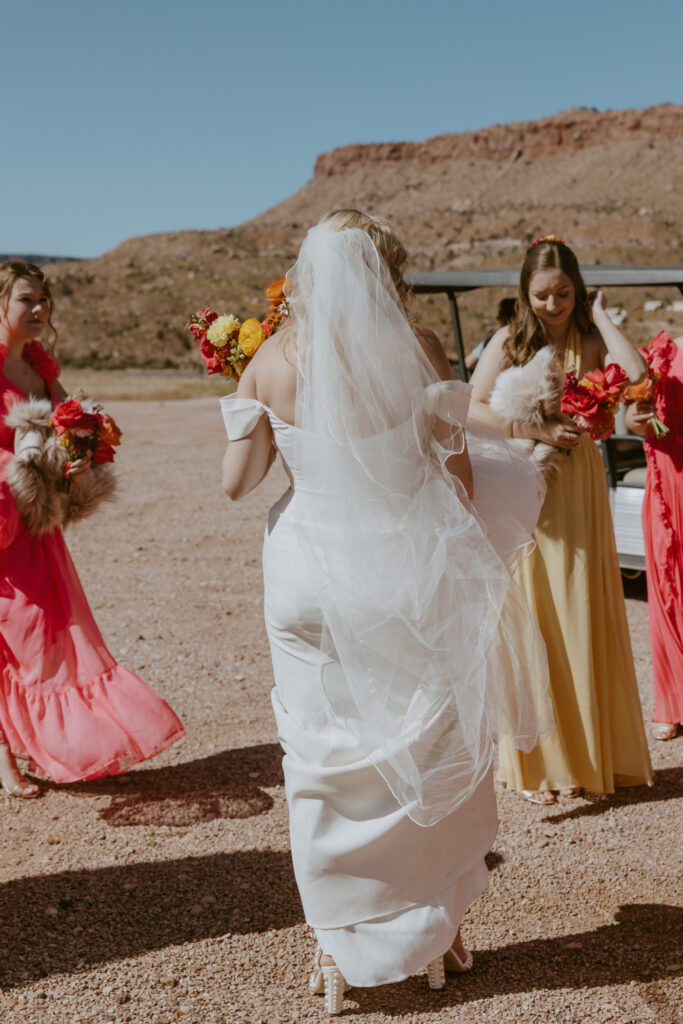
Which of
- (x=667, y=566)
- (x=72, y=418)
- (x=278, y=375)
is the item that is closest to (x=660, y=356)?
(x=667, y=566)

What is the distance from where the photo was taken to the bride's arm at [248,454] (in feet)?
9.46

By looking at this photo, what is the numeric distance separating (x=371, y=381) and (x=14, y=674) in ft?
8.84

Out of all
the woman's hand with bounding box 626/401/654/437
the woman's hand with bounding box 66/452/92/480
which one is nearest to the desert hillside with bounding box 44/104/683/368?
the woman's hand with bounding box 626/401/654/437

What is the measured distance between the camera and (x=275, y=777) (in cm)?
488

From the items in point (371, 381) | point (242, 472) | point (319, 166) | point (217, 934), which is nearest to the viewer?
point (371, 381)

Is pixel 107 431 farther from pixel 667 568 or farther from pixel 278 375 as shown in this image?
pixel 667 568

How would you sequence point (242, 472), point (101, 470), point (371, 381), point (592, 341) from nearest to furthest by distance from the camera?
1. point (371, 381)
2. point (242, 472)
3. point (592, 341)
4. point (101, 470)

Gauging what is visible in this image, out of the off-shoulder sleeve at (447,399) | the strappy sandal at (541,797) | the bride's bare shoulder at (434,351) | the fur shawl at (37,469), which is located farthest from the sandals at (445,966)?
the fur shawl at (37,469)

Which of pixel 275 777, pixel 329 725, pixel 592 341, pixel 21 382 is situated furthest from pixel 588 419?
pixel 21 382

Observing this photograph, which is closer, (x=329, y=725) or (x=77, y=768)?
(x=329, y=725)

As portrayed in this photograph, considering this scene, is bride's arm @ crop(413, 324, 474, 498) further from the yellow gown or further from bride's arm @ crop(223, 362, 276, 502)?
the yellow gown

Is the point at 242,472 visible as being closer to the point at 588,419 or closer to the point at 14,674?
the point at 588,419

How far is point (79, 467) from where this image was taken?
15.1ft

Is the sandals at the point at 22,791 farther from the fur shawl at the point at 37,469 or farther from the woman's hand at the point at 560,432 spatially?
the woman's hand at the point at 560,432
